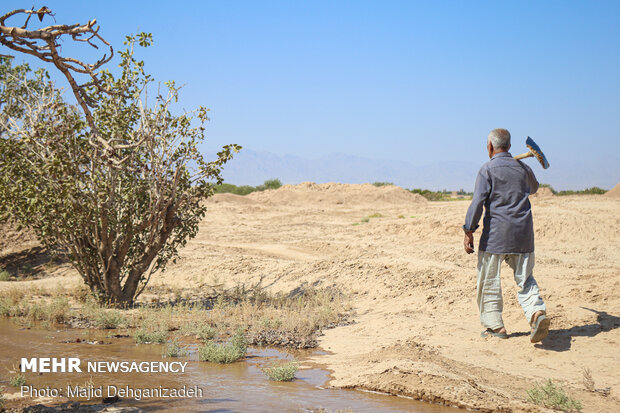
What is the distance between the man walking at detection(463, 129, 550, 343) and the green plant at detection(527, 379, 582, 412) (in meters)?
1.07

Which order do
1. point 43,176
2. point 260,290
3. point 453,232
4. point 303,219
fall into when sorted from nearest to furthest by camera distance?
point 43,176 → point 260,290 → point 453,232 → point 303,219

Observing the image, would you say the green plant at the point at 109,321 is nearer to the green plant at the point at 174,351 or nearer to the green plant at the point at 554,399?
the green plant at the point at 174,351

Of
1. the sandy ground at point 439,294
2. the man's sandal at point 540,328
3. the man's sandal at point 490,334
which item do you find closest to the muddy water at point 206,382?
the sandy ground at point 439,294

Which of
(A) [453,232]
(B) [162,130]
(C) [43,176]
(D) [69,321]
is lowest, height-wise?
(D) [69,321]

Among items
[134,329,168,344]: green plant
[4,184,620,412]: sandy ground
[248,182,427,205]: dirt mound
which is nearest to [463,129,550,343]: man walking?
[4,184,620,412]: sandy ground

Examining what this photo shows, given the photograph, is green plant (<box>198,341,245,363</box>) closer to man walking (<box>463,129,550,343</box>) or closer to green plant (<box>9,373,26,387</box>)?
green plant (<box>9,373,26,387</box>)

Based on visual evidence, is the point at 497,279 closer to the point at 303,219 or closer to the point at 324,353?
the point at 324,353

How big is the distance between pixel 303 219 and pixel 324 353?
17580 millimetres

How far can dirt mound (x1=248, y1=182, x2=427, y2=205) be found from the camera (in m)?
33.5

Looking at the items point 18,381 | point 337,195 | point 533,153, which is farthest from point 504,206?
point 337,195

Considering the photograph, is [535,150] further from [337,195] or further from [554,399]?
[337,195]

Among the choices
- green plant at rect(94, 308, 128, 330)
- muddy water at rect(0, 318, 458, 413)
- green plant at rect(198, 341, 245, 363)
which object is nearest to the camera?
muddy water at rect(0, 318, 458, 413)

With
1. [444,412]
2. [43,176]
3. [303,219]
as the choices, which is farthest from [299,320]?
[303,219]

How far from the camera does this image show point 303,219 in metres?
24.5
